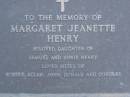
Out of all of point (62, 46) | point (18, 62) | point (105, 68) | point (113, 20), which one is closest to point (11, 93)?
point (18, 62)

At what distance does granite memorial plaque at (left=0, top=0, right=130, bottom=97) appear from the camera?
707 cm

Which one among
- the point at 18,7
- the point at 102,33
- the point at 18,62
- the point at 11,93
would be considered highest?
the point at 18,7

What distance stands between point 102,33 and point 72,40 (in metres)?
0.53

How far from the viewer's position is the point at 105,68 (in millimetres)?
7176

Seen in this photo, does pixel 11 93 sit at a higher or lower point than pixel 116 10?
lower

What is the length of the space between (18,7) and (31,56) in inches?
34.2

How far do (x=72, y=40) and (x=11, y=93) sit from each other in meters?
1.42

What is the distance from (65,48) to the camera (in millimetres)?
7129

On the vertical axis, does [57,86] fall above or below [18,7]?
below

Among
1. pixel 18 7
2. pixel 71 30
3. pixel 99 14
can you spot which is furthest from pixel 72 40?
pixel 18 7

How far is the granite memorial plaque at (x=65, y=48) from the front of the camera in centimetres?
707

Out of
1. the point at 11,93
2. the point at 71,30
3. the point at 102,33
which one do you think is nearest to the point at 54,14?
the point at 71,30

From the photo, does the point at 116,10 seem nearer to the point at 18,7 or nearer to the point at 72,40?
the point at 72,40

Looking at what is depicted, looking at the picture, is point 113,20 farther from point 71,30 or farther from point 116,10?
point 71,30
